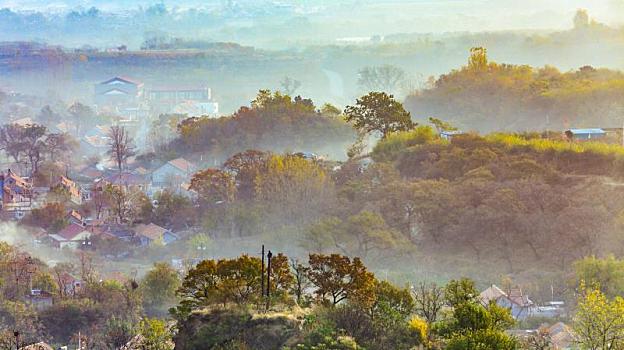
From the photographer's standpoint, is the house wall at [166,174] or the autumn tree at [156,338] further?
the house wall at [166,174]

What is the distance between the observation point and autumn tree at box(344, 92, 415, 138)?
26.3 metres

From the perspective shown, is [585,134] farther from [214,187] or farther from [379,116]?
[214,187]

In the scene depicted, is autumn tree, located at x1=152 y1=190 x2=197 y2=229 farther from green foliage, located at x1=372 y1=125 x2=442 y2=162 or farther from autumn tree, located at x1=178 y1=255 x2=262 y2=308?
autumn tree, located at x1=178 y1=255 x2=262 y2=308

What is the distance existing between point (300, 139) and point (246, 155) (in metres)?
3.74

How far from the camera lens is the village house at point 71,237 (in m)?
23.3

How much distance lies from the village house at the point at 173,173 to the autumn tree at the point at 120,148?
3.01 feet

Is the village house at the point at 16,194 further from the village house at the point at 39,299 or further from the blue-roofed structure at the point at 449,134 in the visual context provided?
the blue-roofed structure at the point at 449,134

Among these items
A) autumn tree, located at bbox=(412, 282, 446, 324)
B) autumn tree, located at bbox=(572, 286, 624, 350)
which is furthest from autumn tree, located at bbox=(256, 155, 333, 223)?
autumn tree, located at bbox=(572, 286, 624, 350)

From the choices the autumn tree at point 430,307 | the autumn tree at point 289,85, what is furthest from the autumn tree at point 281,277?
the autumn tree at point 289,85

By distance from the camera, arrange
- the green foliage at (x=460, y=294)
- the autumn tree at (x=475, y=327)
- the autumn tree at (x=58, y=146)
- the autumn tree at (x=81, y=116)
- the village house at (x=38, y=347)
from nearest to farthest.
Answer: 1. the autumn tree at (x=475, y=327)
2. the green foliage at (x=460, y=294)
3. the village house at (x=38, y=347)
4. the autumn tree at (x=58, y=146)
5. the autumn tree at (x=81, y=116)

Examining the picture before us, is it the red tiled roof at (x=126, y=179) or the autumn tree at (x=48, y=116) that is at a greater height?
the autumn tree at (x=48, y=116)

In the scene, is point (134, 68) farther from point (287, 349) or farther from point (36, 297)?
point (287, 349)

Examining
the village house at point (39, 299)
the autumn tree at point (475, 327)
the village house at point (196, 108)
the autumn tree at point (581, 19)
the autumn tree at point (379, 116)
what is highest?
the autumn tree at point (581, 19)

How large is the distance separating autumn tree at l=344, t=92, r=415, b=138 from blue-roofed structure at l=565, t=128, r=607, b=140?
304 cm
